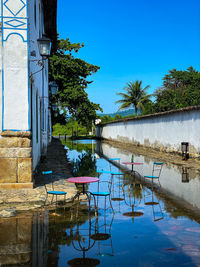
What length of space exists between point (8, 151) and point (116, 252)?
156 inches

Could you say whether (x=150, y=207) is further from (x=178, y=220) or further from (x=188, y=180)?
(x=188, y=180)

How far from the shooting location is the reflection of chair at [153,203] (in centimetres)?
507

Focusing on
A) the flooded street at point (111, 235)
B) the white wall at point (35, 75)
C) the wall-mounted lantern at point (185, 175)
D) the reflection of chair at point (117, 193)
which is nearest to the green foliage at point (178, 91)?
the wall-mounted lantern at point (185, 175)

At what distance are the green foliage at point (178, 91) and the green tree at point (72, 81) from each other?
6551mm

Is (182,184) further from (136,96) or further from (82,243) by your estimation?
(136,96)

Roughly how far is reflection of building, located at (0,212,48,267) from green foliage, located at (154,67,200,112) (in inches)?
898

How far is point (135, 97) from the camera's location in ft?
145

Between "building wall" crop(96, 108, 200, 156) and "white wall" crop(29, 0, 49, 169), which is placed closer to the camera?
"white wall" crop(29, 0, 49, 169)

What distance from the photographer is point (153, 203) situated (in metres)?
6.00

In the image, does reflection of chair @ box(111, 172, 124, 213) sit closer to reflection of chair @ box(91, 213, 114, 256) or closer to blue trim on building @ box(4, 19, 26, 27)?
reflection of chair @ box(91, 213, 114, 256)

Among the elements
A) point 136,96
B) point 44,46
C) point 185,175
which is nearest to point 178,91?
point 136,96

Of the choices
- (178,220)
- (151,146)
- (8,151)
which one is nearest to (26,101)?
(8,151)

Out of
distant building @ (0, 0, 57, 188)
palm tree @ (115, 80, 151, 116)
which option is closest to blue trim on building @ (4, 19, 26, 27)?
distant building @ (0, 0, 57, 188)

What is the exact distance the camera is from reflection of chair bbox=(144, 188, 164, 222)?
507 centimetres
